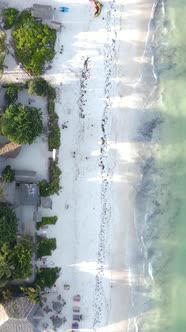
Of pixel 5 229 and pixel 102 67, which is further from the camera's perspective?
pixel 102 67

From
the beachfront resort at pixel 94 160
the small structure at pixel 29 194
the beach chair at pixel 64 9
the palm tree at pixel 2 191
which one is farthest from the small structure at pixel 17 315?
the beach chair at pixel 64 9

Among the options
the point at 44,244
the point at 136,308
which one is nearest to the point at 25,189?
the point at 44,244

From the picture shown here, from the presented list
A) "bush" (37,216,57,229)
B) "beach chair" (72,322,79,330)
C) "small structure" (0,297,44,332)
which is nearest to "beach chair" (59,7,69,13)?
"bush" (37,216,57,229)

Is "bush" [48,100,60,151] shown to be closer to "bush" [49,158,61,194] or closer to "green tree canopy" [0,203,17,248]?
"bush" [49,158,61,194]

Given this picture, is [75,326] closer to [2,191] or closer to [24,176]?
[2,191]

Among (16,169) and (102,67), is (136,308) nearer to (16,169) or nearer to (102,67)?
(16,169)

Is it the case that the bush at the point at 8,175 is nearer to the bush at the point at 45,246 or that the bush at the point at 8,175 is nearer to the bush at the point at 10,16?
the bush at the point at 45,246

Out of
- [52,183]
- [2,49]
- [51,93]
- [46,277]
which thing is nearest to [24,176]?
[52,183]
